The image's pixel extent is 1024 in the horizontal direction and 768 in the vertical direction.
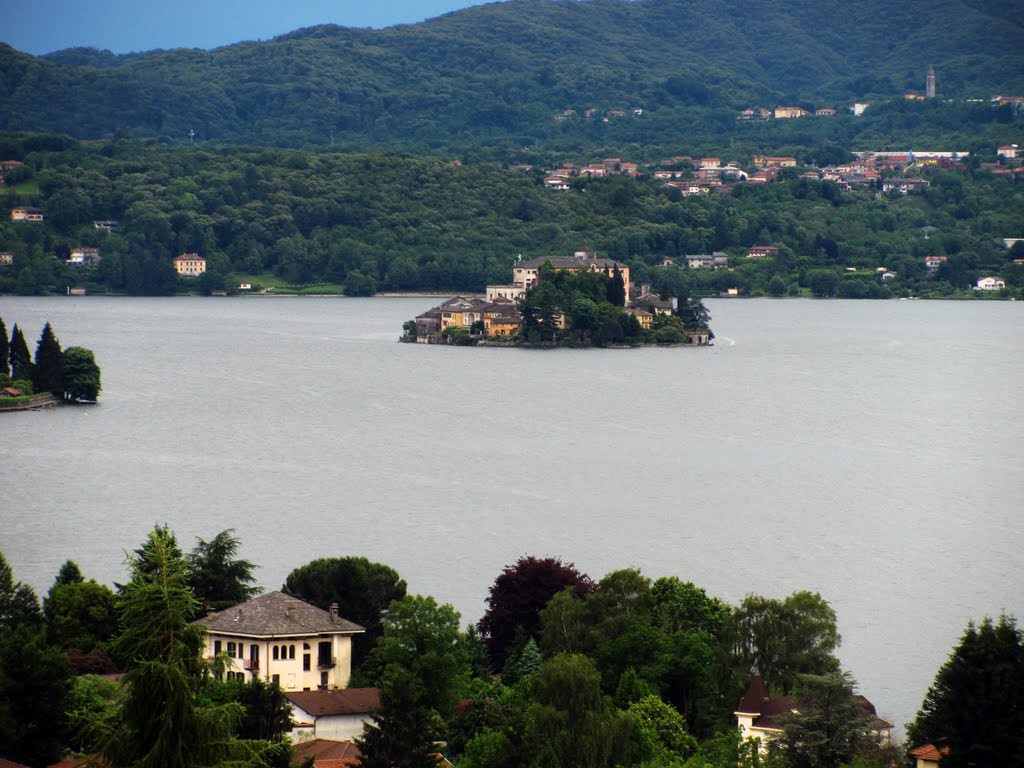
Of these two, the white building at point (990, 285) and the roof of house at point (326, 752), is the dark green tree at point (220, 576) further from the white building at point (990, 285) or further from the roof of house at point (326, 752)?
the white building at point (990, 285)

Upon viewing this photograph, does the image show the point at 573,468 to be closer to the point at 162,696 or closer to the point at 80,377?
the point at 80,377

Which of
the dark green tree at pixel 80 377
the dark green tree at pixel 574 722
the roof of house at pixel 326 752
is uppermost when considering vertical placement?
the dark green tree at pixel 80 377

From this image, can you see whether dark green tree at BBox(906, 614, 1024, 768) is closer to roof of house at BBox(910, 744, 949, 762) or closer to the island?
Answer: roof of house at BBox(910, 744, 949, 762)

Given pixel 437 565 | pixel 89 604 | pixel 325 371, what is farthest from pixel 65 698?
pixel 325 371

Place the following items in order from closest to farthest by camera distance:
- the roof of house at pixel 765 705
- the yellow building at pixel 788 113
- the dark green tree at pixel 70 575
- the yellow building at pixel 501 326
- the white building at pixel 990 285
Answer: the roof of house at pixel 765 705 → the dark green tree at pixel 70 575 → the yellow building at pixel 501 326 → the white building at pixel 990 285 → the yellow building at pixel 788 113

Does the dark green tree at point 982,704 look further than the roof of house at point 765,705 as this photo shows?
No

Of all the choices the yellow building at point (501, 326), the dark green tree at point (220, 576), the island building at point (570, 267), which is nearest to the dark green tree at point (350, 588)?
the dark green tree at point (220, 576)

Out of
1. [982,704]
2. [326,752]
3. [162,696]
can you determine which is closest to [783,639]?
[982,704]

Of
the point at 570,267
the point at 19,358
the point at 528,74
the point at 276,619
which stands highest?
the point at 528,74

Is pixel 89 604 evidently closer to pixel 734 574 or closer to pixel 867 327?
pixel 734 574
